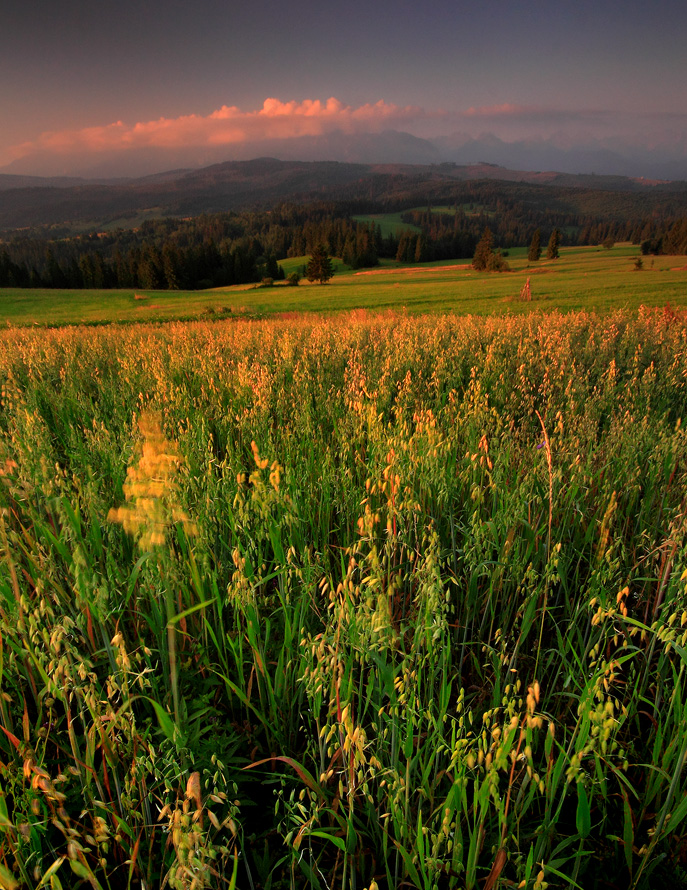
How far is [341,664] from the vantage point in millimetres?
1584

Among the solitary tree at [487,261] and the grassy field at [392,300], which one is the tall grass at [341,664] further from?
the solitary tree at [487,261]

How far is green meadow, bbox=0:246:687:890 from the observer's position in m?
1.39

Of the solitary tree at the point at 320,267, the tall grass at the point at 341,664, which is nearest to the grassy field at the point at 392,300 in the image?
the solitary tree at the point at 320,267

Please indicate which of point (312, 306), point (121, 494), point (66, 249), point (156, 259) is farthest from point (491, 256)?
point (66, 249)

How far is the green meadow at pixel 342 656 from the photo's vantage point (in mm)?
1391

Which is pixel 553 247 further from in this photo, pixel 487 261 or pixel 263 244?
pixel 263 244

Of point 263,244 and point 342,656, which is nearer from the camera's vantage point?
point 342,656

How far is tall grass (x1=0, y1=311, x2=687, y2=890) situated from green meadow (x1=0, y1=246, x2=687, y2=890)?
0.08 feet

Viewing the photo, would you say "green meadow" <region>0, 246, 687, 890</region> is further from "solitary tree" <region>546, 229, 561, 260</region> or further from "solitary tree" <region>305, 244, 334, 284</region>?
"solitary tree" <region>546, 229, 561, 260</region>

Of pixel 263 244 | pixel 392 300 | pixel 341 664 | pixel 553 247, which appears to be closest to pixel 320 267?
pixel 392 300

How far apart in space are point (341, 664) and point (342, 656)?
0.24 feet

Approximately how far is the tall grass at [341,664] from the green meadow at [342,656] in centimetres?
2

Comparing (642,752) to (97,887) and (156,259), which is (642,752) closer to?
(97,887)

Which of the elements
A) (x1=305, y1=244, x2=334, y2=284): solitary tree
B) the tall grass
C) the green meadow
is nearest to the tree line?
(x1=305, y1=244, x2=334, y2=284): solitary tree
